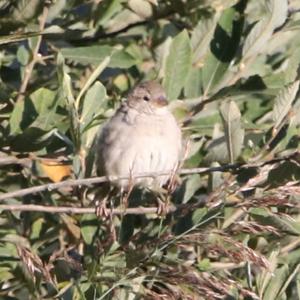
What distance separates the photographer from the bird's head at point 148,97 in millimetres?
4596

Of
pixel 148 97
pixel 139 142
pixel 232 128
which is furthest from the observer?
pixel 139 142

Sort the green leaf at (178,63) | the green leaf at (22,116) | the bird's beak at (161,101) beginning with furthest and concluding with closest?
the bird's beak at (161,101)
the green leaf at (178,63)
the green leaf at (22,116)

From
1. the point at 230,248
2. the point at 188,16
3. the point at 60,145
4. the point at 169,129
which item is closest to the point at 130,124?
the point at 169,129

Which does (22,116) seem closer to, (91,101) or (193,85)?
(91,101)

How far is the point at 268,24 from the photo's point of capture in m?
4.22

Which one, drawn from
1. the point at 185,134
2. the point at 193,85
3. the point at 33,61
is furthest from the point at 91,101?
the point at 185,134

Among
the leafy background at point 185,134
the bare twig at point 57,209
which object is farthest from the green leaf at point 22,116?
the bare twig at point 57,209

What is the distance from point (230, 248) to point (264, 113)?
0.97m

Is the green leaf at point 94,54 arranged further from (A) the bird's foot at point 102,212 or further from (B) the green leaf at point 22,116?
(A) the bird's foot at point 102,212

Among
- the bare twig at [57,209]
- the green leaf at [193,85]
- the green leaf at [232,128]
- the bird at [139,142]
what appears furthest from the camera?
the bird at [139,142]

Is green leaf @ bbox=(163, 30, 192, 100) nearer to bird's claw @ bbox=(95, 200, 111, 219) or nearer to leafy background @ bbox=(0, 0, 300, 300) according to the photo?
leafy background @ bbox=(0, 0, 300, 300)

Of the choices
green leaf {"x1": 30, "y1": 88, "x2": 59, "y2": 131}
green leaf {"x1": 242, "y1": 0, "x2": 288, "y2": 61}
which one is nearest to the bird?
green leaf {"x1": 242, "y1": 0, "x2": 288, "y2": 61}

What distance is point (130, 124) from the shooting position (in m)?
5.19

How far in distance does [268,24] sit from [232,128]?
1.58ft
